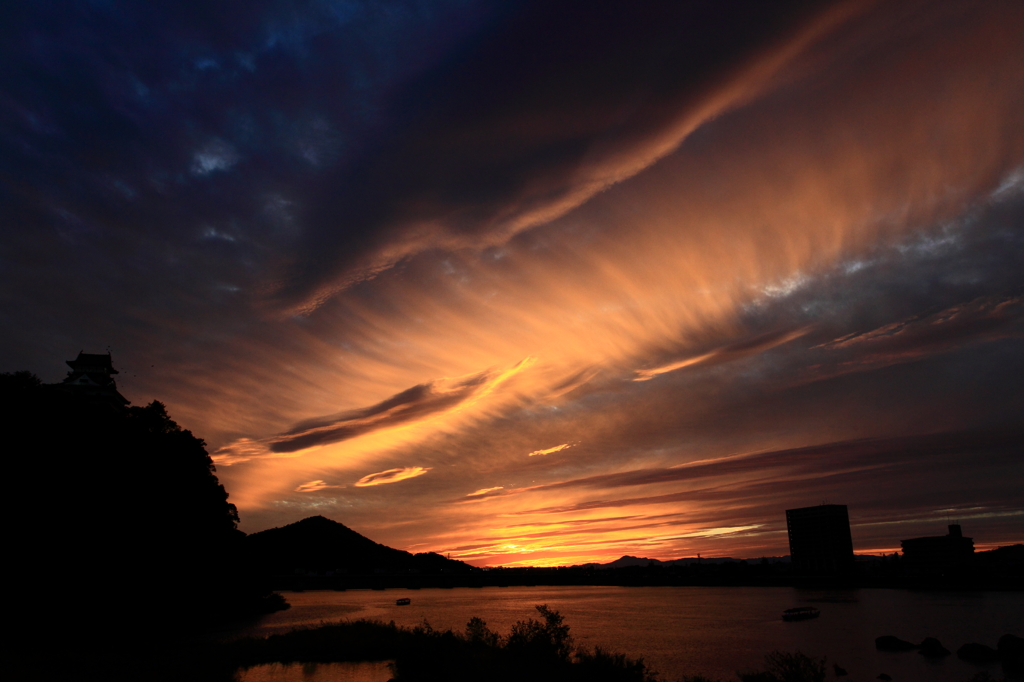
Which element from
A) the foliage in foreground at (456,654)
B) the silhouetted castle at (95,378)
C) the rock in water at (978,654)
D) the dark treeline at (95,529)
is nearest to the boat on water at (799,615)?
the rock in water at (978,654)

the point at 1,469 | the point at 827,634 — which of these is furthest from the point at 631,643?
the point at 1,469

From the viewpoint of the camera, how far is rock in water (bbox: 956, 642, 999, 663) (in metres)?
69.7

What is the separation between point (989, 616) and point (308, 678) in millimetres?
143384

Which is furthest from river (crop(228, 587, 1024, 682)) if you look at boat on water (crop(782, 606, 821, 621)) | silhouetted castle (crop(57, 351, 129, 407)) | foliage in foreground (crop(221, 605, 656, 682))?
silhouetted castle (crop(57, 351, 129, 407))

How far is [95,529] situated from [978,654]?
103424mm

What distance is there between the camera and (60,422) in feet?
215

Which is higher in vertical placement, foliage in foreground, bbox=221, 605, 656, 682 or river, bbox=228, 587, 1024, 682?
foliage in foreground, bbox=221, 605, 656, 682

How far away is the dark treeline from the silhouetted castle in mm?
64070

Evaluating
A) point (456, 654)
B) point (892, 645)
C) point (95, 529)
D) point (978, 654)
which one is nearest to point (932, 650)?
point (978, 654)

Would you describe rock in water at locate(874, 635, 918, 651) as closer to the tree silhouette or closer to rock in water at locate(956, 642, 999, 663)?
rock in water at locate(956, 642, 999, 663)

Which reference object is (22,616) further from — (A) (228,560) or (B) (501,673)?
(A) (228,560)

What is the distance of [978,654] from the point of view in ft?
230

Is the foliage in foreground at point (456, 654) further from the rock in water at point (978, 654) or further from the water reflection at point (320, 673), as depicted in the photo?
the rock in water at point (978, 654)

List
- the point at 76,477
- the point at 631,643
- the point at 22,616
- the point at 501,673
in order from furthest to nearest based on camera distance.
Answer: the point at 631,643 < the point at 76,477 < the point at 22,616 < the point at 501,673
